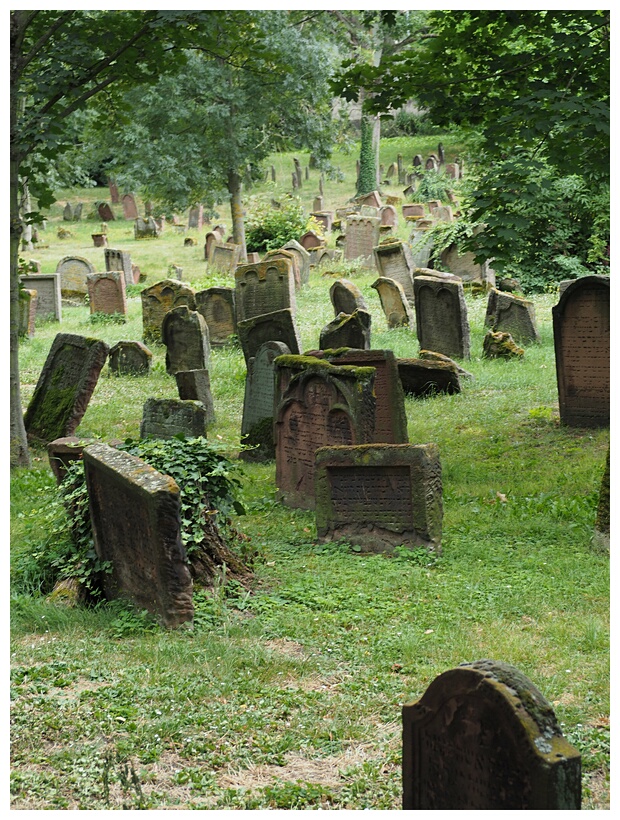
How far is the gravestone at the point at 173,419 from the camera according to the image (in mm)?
9633

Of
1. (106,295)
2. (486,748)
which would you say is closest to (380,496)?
(486,748)

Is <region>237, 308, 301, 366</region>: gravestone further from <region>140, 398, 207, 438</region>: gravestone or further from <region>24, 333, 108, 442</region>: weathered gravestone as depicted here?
<region>140, 398, 207, 438</region>: gravestone

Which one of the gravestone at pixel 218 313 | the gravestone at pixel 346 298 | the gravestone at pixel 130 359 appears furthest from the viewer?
the gravestone at pixel 218 313

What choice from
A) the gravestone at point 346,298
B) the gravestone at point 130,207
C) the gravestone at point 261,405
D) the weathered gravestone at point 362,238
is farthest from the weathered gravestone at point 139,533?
the gravestone at point 130,207

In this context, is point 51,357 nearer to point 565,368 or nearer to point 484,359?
point 565,368

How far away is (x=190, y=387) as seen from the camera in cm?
1250

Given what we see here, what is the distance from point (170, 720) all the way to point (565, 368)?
8177 mm

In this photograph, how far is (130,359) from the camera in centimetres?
1692

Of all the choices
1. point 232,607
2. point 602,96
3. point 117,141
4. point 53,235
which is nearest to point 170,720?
point 232,607

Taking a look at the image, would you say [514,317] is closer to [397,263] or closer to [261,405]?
[397,263]

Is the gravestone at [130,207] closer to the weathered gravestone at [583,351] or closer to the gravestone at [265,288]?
the gravestone at [265,288]

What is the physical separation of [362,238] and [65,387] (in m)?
17.8

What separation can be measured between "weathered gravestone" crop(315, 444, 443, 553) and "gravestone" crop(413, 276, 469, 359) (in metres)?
8.41

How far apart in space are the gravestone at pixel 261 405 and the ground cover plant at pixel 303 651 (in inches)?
26.0
